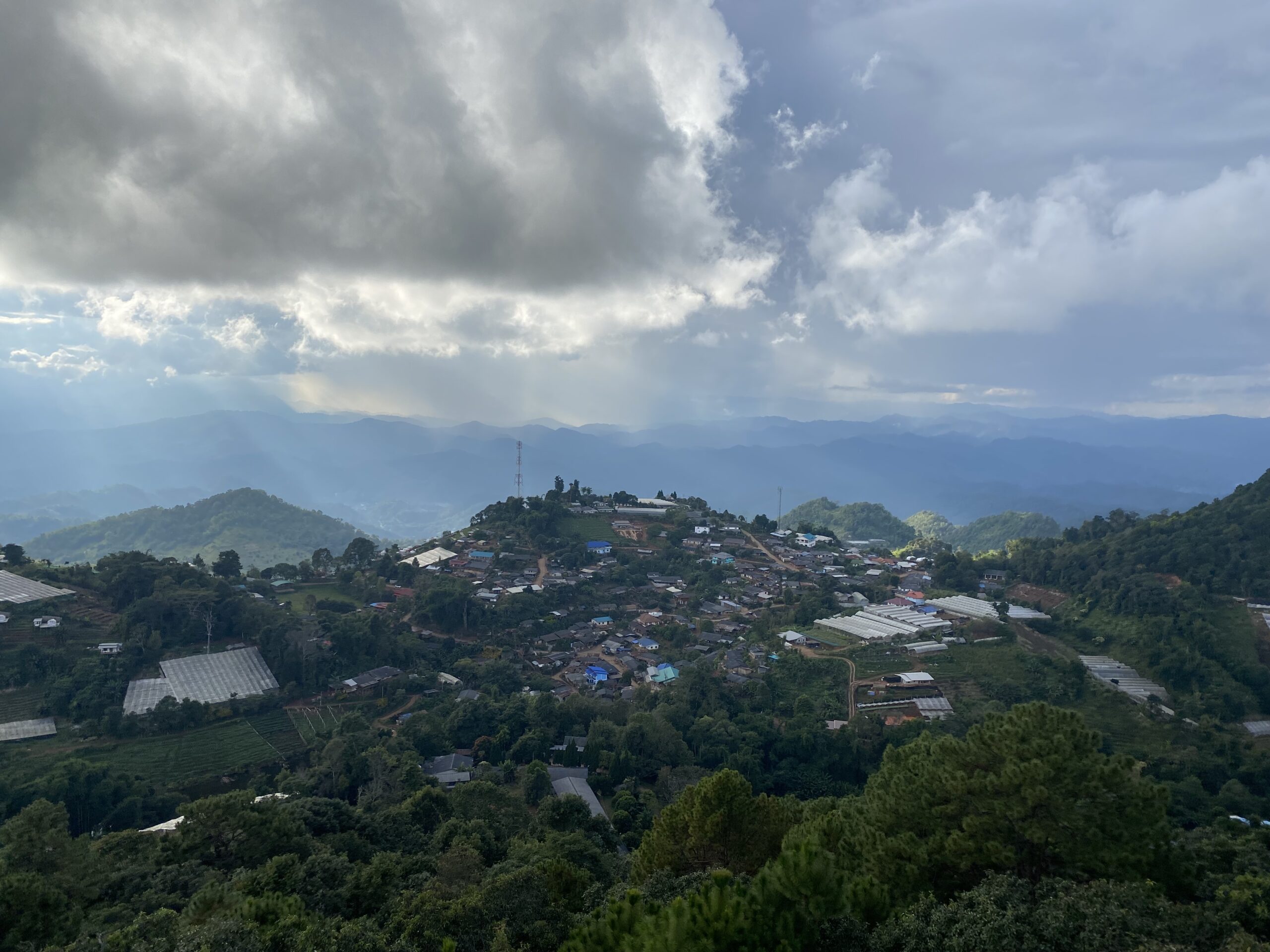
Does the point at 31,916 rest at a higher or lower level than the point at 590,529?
higher

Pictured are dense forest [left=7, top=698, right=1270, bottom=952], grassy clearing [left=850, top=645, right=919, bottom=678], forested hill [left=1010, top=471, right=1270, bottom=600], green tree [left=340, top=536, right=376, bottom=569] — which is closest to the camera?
dense forest [left=7, top=698, right=1270, bottom=952]

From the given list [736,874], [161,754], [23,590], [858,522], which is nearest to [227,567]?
[23,590]

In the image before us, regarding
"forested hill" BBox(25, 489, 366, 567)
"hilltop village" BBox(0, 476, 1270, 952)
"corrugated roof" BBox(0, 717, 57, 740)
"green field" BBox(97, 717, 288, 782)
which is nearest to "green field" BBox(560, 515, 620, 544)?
"hilltop village" BBox(0, 476, 1270, 952)

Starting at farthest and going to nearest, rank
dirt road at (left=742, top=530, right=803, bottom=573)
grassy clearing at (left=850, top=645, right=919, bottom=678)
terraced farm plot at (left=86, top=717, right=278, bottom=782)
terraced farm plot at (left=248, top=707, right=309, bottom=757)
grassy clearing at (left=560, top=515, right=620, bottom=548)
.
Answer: grassy clearing at (left=560, top=515, right=620, bottom=548)
dirt road at (left=742, top=530, right=803, bottom=573)
grassy clearing at (left=850, top=645, right=919, bottom=678)
terraced farm plot at (left=248, top=707, right=309, bottom=757)
terraced farm plot at (left=86, top=717, right=278, bottom=782)

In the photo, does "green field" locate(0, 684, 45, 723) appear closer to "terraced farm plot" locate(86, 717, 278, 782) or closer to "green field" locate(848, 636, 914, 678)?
"terraced farm plot" locate(86, 717, 278, 782)

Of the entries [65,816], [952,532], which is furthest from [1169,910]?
[952,532]

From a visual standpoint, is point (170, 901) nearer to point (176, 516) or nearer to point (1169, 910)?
point (1169, 910)

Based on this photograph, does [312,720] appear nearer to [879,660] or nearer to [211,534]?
[879,660]
